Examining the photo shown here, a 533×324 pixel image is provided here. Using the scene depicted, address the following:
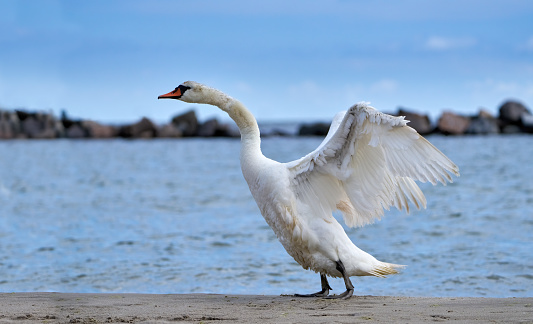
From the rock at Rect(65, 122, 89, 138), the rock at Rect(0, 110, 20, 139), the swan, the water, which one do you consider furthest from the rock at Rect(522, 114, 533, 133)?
the swan

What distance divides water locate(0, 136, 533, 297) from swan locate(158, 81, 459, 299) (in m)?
1.63

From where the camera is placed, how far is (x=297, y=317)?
17.4ft

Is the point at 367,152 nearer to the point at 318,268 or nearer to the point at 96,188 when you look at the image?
the point at 318,268

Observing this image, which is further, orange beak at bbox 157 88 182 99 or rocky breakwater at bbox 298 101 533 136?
rocky breakwater at bbox 298 101 533 136

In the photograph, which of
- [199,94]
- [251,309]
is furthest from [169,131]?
[251,309]

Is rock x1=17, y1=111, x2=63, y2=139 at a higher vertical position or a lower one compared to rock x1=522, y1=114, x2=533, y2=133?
lower

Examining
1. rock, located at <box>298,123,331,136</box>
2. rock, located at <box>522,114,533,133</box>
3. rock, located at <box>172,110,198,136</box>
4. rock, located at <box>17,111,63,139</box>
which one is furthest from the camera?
rock, located at <box>172,110,198,136</box>

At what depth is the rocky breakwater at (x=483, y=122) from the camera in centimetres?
5191

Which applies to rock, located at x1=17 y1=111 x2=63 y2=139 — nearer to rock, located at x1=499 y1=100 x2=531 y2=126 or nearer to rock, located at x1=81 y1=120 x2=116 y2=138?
rock, located at x1=81 y1=120 x2=116 y2=138

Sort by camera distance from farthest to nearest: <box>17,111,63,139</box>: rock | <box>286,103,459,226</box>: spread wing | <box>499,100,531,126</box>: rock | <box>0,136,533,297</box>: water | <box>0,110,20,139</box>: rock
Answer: <box>17,111,63,139</box>: rock < <box>0,110,20,139</box>: rock < <box>499,100,531,126</box>: rock < <box>0,136,533,297</box>: water < <box>286,103,459,226</box>: spread wing

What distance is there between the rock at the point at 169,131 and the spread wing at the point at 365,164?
173 feet

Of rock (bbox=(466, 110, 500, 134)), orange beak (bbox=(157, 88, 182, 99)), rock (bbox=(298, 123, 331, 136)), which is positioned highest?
rock (bbox=(466, 110, 500, 134))

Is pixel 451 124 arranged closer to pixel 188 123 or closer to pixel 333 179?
pixel 188 123

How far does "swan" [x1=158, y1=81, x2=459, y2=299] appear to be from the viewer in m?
6.05
